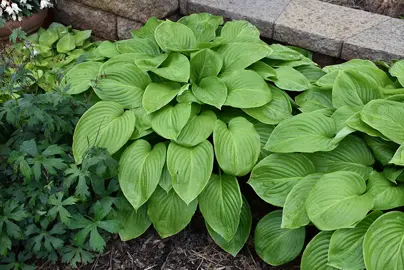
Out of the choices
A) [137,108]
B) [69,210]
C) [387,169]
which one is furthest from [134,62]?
[387,169]

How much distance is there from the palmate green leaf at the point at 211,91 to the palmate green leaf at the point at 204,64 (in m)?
0.07

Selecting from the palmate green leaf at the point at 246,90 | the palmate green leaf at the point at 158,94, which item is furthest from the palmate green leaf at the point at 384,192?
the palmate green leaf at the point at 158,94

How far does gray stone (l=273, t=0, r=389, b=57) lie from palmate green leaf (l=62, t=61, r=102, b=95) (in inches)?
44.1

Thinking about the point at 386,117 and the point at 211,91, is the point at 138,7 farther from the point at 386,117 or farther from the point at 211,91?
the point at 386,117

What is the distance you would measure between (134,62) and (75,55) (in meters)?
0.73

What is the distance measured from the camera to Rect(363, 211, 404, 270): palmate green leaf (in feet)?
5.88

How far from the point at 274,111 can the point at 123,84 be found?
0.76m

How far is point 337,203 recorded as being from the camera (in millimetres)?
1884

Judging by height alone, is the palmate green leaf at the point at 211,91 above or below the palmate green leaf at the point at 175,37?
below

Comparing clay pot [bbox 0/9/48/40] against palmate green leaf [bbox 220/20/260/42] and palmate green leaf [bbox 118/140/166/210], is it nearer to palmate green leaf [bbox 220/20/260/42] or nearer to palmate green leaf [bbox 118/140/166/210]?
palmate green leaf [bbox 220/20/260/42]

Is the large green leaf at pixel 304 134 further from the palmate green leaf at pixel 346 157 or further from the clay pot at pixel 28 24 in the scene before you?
the clay pot at pixel 28 24

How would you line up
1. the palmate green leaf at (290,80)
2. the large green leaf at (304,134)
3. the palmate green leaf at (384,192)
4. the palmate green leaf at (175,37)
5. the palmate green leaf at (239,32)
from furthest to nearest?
the palmate green leaf at (239,32) → the palmate green leaf at (175,37) → the palmate green leaf at (290,80) → the large green leaf at (304,134) → the palmate green leaf at (384,192)

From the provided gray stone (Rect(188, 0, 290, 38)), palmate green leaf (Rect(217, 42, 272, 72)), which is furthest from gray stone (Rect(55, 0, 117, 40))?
palmate green leaf (Rect(217, 42, 272, 72))

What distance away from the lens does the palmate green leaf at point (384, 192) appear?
1915mm
